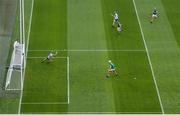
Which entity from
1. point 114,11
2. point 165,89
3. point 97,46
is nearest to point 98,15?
point 114,11

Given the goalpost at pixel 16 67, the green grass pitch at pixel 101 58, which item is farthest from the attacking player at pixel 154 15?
the goalpost at pixel 16 67

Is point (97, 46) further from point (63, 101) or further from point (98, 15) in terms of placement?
point (63, 101)

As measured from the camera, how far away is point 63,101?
32.2 meters

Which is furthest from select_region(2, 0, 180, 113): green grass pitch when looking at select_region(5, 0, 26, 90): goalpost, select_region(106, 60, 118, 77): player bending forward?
select_region(5, 0, 26, 90): goalpost

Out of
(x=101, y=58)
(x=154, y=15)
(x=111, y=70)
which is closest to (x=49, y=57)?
(x=101, y=58)

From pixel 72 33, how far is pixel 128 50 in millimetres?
4945

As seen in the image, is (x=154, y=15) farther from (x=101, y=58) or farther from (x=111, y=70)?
(x=111, y=70)

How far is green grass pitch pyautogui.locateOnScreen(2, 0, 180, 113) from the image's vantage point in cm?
3231

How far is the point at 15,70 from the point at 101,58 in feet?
22.2

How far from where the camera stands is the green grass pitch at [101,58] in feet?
106

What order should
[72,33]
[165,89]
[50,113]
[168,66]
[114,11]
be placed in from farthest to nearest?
[114,11]
[72,33]
[168,66]
[165,89]
[50,113]

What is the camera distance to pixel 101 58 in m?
36.8

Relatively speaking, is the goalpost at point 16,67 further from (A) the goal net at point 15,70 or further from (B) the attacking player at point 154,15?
(B) the attacking player at point 154,15

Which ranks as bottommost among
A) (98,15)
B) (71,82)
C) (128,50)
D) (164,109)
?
(164,109)
